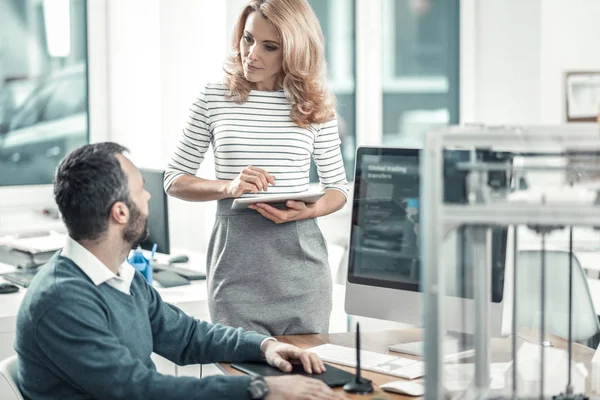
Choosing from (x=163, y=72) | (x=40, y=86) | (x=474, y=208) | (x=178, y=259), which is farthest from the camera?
(x=40, y=86)

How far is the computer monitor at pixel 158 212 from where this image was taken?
117 inches

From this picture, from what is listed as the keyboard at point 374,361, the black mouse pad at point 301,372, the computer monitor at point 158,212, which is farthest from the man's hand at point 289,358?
the computer monitor at point 158,212

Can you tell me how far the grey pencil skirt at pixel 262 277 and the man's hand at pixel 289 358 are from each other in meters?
0.33

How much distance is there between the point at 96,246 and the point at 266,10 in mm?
841

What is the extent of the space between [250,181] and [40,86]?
2.33 meters

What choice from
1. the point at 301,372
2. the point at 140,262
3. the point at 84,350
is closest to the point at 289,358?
the point at 301,372

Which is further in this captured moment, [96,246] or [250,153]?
[250,153]

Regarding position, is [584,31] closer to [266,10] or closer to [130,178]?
[266,10]

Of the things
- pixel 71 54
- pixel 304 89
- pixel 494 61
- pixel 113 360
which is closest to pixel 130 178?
pixel 113 360

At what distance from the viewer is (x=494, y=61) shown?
4742mm

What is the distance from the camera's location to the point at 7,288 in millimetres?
2814

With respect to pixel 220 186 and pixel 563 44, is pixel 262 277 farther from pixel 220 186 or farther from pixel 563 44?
pixel 563 44

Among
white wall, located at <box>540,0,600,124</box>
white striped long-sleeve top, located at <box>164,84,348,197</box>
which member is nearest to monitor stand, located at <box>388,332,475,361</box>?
white striped long-sleeve top, located at <box>164,84,348,197</box>

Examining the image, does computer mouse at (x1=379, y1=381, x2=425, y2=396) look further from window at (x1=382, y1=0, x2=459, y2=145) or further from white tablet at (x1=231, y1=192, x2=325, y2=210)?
window at (x1=382, y1=0, x2=459, y2=145)
